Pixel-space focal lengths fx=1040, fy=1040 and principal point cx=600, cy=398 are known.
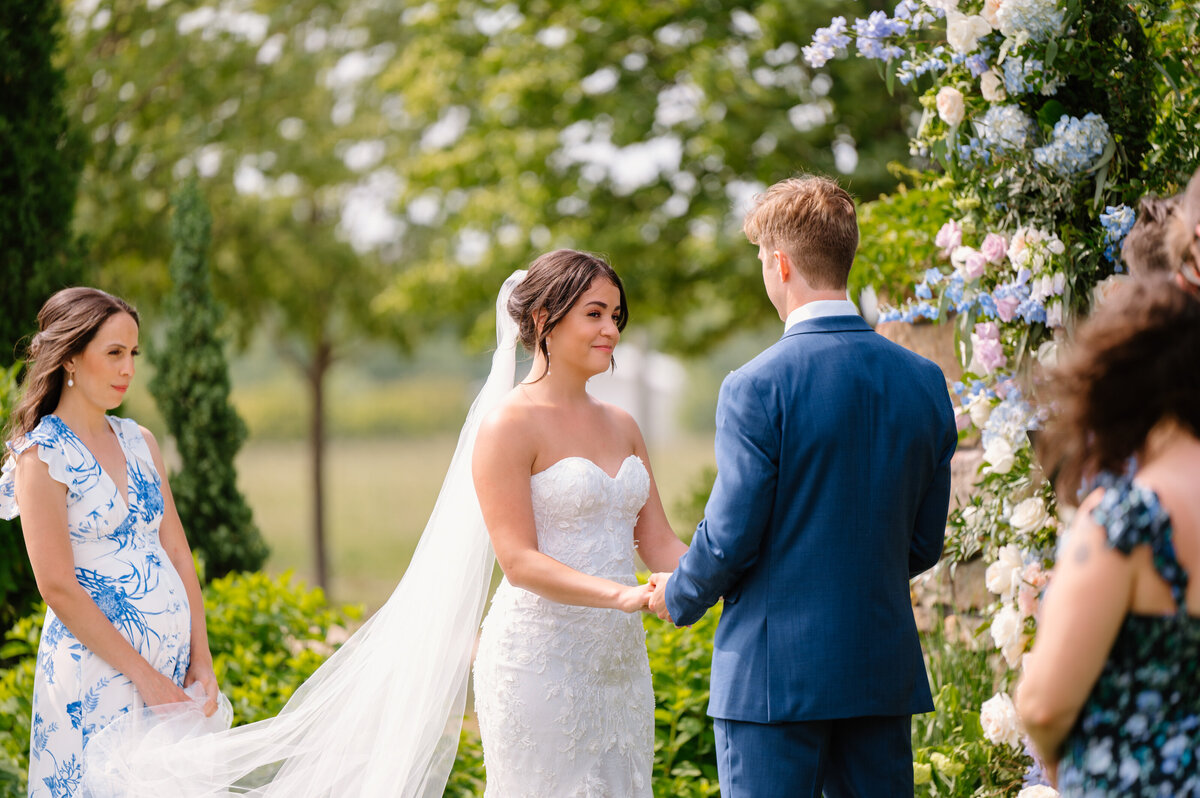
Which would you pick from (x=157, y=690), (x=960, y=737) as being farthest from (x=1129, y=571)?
(x=157, y=690)

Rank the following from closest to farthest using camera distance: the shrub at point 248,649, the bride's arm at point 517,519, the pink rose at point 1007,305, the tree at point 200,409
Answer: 1. the bride's arm at point 517,519
2. the pink rose at point 1007,305
3. the shrub at point 248,649
4. the tree at point 200,409

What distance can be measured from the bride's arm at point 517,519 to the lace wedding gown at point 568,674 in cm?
8

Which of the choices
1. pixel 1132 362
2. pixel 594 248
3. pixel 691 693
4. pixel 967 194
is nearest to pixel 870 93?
pixel 594 248

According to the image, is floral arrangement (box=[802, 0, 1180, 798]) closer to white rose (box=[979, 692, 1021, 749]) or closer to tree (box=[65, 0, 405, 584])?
white rose (box=[979, 692, 1021, 749])

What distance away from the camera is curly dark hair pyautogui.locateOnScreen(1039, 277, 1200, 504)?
1.79 metres

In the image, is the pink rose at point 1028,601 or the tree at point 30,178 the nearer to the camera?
the pink rose at point 1028,601

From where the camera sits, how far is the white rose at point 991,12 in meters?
3.45

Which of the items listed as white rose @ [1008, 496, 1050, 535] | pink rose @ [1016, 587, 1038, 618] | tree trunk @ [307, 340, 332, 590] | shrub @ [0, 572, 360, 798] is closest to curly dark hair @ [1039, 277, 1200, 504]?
white rose @ [1008, 496, 1050, 535]

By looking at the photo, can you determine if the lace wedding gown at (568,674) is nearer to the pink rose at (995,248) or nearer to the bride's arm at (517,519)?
the bride's arm at (517,519)

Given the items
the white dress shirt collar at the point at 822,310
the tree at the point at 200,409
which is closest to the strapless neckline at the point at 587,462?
the white dress shirt collar at the point at 822,310

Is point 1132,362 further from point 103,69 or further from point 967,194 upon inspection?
point 103,69

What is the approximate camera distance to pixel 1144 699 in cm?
180

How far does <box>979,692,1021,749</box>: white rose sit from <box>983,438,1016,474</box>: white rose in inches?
31.6

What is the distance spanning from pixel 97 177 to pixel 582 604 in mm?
9563
